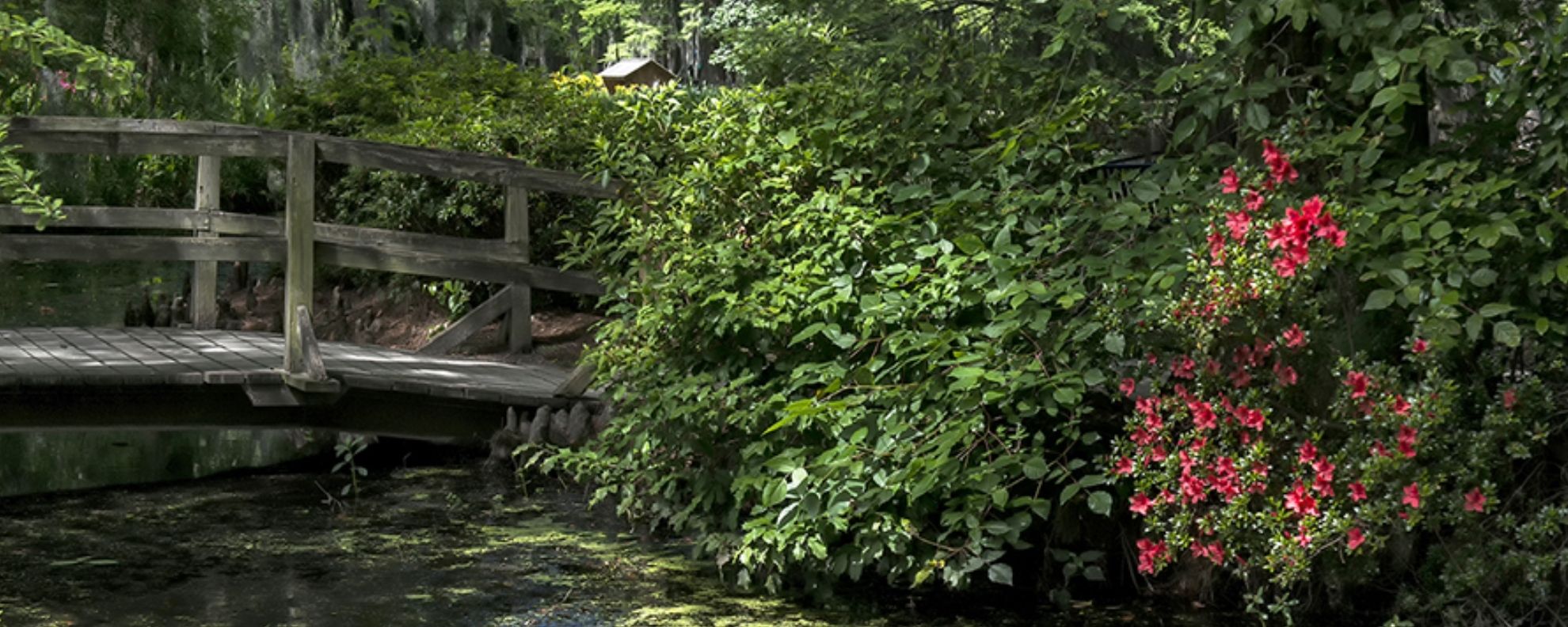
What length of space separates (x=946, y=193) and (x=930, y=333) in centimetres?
96

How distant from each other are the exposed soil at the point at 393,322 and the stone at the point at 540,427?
2.35 m

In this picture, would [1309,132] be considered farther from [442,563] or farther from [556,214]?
[556,214]

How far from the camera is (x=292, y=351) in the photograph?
9250 mm

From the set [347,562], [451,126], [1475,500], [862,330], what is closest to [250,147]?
[451,126]

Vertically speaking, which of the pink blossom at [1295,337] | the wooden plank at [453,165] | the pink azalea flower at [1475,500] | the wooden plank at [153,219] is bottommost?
the pink azalea flower at [1475,500]

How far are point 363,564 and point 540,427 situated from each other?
6.30 feet

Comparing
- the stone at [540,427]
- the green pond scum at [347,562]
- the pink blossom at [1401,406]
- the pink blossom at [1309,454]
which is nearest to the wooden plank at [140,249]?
the green pond scum at [347,562]

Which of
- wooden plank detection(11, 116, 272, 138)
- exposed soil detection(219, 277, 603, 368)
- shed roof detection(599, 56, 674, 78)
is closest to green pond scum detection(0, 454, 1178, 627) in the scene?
wooden plank detection(11, 116, 272, 138)

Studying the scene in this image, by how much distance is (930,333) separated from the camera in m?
6.19

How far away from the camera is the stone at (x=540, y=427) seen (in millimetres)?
9031

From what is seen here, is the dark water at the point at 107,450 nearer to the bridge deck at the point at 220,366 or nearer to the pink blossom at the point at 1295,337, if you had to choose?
the bridge deck at the point at 220,366

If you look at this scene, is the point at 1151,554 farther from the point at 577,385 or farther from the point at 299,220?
the point at 299,220

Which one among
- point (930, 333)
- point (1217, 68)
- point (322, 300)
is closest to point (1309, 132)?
point (1217, 68)

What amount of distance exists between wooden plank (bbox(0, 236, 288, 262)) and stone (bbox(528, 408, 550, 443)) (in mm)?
1817
